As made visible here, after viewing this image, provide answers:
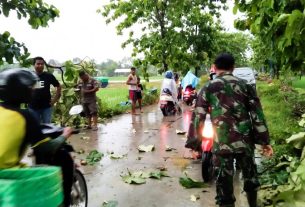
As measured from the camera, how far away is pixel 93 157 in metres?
7.71

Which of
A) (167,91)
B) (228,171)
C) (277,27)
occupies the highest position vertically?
(277,27)

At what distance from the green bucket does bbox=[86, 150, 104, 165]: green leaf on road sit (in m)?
4.96

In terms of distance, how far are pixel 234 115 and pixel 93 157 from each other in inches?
167

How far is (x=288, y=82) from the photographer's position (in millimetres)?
22875

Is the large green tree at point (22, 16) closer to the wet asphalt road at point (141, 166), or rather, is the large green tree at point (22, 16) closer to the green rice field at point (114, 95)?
the wet asphalt road at point (141, 166)

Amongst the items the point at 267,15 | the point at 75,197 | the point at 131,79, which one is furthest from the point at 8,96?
the point at 131,79

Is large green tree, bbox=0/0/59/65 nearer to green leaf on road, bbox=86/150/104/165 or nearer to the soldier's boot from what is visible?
green leaf on road, bbox=86/150/104/165

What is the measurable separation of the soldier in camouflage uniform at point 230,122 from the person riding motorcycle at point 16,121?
179cm

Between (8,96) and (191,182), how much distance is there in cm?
365

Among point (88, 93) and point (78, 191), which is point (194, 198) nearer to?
point (78, 191)

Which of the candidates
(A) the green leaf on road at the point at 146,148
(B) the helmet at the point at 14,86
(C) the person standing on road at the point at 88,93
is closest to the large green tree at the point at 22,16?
(B) the helmet at the point at 14,86

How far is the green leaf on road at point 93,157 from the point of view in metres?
7.48

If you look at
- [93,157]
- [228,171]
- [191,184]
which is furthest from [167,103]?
[228,171]

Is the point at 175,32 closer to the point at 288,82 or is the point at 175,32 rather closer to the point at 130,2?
the point at 130,2
